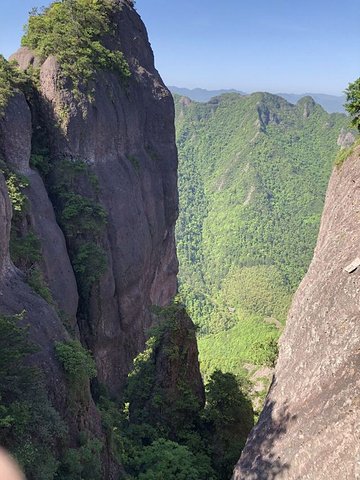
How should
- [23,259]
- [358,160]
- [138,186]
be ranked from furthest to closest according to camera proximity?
[138,186] < [358,160] < [23,259]

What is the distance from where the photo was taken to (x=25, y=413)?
1085 centimetres

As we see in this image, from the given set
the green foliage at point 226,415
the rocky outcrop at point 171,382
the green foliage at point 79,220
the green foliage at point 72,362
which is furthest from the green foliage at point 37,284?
the green foliage at point 226,415

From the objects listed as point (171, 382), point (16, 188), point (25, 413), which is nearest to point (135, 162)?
point (16, 188)

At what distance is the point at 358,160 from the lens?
68.7ft

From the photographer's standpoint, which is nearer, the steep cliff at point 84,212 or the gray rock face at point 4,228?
the steep cliff at point 84,212

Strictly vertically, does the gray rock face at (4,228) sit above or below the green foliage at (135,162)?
below

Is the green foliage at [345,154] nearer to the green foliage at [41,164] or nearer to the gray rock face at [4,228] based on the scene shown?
the green foliage at [41,164]

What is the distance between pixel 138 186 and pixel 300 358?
20.1 meters

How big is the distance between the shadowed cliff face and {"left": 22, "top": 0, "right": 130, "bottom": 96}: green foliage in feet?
2.51

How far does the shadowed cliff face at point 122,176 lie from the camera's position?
24938 millimetres

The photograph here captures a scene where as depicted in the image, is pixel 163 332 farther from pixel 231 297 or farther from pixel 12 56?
pixel 231 297

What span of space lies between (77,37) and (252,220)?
355 feet

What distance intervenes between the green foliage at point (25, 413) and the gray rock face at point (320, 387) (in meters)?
7.48

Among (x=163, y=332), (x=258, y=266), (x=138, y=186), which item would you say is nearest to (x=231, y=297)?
(x=258, y=266)
